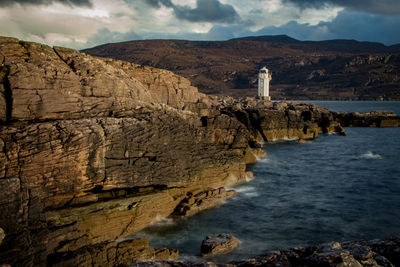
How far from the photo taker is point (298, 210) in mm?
20266

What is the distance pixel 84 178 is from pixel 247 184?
46.0 feet

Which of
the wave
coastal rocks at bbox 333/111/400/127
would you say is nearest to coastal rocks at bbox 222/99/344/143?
coastal rocks at bbox 333/111/400/127

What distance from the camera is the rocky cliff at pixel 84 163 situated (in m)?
11.6

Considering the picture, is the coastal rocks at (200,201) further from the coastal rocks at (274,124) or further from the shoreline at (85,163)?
the coastal rocks at (274,124)

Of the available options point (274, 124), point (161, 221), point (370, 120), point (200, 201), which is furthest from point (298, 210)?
point (370, 120)

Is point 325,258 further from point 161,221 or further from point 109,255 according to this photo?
point 161,221

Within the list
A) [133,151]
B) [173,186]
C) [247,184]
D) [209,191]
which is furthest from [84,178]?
[247,184]

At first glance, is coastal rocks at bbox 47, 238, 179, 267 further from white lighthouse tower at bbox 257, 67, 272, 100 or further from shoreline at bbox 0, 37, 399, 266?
white lighthouse tower at bbox 257, 67, 272, 100

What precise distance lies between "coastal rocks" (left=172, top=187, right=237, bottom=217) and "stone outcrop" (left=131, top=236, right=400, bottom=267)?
33.5 ft

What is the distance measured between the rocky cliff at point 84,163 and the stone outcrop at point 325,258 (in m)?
5.88

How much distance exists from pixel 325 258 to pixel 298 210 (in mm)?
13166

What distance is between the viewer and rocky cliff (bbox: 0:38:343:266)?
37.9 feet

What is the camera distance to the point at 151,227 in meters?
16.8

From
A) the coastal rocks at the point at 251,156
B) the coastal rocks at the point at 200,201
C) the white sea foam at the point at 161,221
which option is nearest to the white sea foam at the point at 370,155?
the coastal rocks at the point at 251,156
